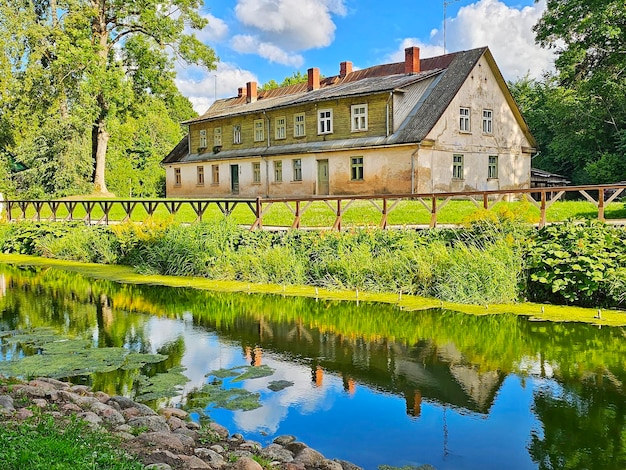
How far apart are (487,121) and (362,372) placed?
26.4 meters

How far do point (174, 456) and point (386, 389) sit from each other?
3517 millimetres

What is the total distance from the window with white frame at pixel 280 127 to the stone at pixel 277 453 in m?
30.9

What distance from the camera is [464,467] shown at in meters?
5.83

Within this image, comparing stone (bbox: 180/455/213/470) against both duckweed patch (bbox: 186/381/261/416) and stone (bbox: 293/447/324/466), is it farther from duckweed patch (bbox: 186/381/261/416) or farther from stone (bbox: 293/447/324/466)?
duckweed patch (bbox: 186/381/261/416)

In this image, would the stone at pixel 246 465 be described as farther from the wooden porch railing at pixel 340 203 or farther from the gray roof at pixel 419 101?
the gray roof at pixel 419 101

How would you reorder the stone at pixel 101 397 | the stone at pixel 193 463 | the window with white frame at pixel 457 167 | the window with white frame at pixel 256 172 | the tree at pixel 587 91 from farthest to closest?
the window with white frame at pixel 256 172
the window with white frame at pixel 457 167
the tree at pixel 587 91
the stone at pixel 101 397
the stone at pixel 193 463

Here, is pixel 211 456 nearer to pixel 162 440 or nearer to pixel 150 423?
pixel 162 440

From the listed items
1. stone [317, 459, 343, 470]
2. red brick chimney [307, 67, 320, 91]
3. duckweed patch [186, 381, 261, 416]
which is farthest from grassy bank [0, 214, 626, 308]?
red brick chimney [307, 67, 320, 91]

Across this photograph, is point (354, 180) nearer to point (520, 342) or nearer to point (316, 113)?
point (316, 113)

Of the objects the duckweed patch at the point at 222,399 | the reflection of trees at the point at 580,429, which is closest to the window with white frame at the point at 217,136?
the duckweed patch at the point at 222,399

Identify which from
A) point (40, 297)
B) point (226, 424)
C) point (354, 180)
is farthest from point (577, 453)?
point (354, 180)

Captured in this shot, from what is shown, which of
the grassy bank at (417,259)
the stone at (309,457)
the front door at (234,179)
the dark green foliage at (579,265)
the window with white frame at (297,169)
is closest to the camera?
the stone at (309,457)

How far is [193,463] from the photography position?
5.06 metres

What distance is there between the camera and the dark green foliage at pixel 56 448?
4.44 meters
